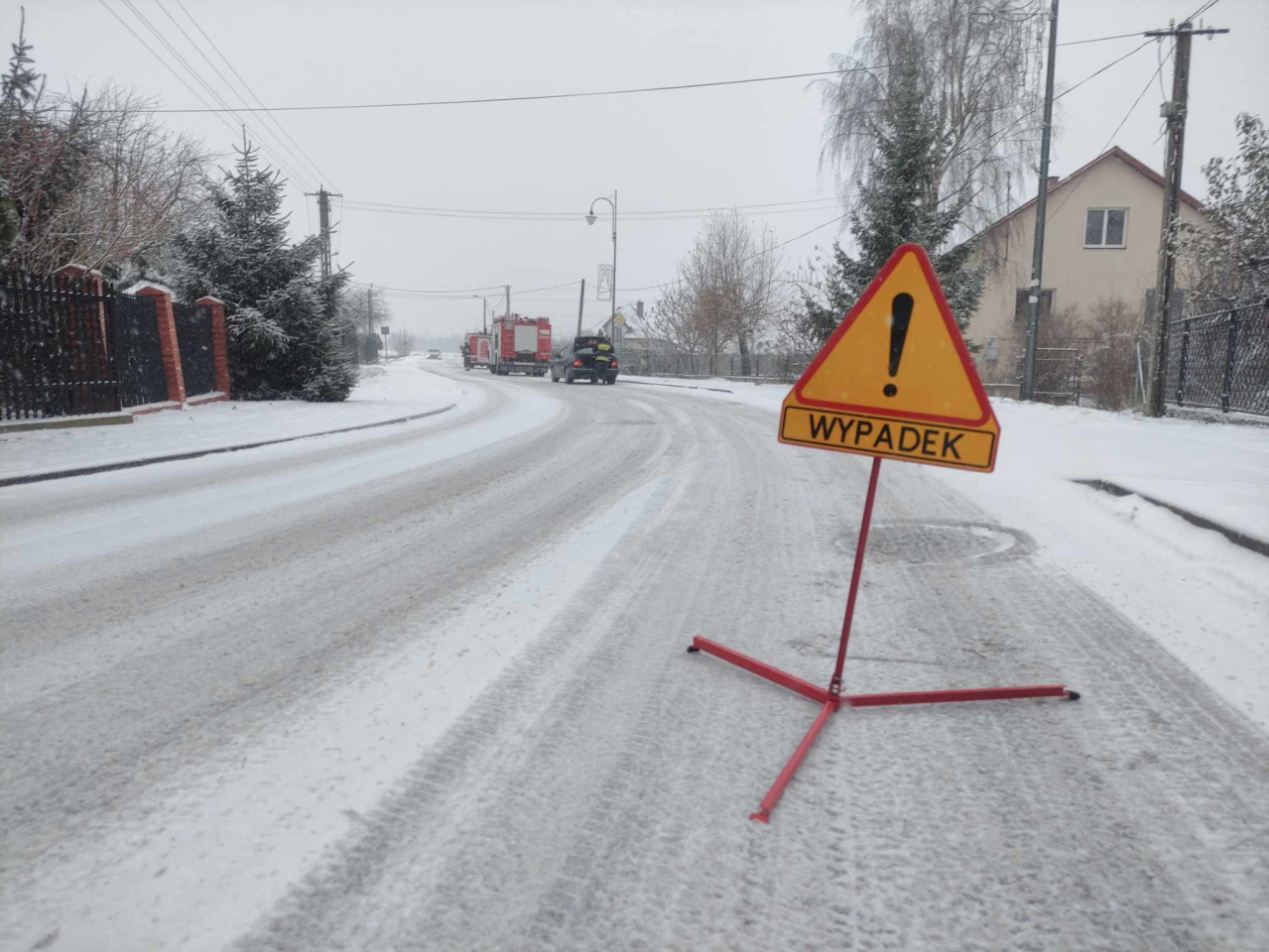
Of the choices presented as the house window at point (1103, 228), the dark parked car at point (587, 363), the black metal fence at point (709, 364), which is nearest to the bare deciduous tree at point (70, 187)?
the dark parked car at point (587, 363)

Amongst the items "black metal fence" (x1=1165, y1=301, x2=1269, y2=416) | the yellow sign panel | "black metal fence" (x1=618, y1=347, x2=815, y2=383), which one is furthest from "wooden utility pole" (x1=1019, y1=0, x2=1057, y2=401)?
the yellow sign panel

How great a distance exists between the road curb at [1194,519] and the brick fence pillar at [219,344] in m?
15.5

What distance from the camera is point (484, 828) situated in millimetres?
2051

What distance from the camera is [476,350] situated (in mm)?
57875

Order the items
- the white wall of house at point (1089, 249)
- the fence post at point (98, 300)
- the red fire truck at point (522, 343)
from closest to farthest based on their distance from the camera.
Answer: the fence post at point (98, 300) < the white wall of house at point (1089, 249) < the red fire truck at point (522, 343)

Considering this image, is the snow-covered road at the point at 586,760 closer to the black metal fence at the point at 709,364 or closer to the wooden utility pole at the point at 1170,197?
the wooden utility pole at the point at 1170,197

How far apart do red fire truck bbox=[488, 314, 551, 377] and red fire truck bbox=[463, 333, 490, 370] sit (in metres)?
8.76

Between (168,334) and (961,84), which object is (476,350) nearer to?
(961,84)

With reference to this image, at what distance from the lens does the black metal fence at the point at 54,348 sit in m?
10.5

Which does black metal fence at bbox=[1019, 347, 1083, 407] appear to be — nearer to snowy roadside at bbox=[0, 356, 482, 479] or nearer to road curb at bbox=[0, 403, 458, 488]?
snowy roadside at bbox=[0, 356, 482, 479]

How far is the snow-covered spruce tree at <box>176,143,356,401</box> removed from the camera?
16375 mm

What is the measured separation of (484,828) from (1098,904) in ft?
4.82

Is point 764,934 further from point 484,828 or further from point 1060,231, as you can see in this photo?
point 1060,231

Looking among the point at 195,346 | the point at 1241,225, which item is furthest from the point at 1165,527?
the point at 195,346
